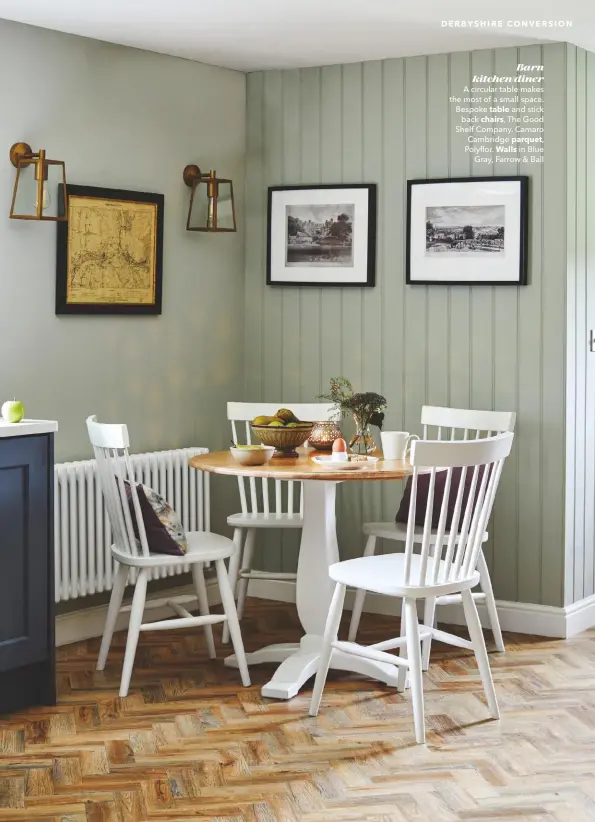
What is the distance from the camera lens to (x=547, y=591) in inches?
185

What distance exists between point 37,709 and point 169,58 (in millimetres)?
2778

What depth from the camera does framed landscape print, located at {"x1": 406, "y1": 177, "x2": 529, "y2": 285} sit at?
4.64 m

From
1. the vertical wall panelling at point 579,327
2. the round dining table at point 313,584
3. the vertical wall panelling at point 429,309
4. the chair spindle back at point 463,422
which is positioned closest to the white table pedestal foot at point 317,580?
the round dining table at point 313,584

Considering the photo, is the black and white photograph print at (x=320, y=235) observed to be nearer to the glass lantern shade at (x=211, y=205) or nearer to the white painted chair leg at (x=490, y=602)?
the glass lantern shade at (x=211, y=205)

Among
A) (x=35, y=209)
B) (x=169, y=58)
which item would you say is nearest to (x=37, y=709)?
(x=35, y=209)

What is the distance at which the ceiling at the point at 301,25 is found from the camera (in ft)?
Answer: 13.1

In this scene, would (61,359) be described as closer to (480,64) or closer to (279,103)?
(279,103)

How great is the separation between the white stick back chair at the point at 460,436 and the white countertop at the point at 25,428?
4.56ft

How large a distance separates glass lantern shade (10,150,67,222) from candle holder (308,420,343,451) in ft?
4.17

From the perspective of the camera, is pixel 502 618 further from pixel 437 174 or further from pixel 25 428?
pixel 25 428

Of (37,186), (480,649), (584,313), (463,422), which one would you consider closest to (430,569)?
(480,649)

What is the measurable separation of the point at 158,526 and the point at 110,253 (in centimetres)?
126

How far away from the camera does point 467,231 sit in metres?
4.76

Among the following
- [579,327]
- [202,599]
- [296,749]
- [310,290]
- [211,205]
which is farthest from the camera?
[310,290]
